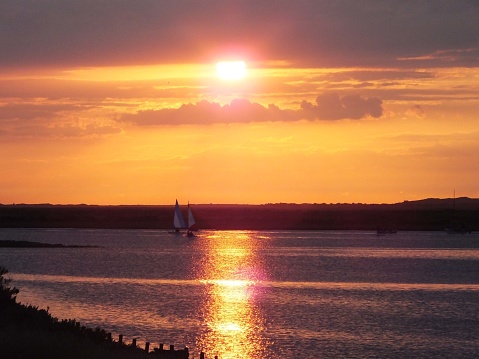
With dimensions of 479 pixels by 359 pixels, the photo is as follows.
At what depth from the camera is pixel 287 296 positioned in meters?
71.8

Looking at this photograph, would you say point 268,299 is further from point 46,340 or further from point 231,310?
point 46,340

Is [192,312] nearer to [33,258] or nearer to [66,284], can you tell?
[66,284]

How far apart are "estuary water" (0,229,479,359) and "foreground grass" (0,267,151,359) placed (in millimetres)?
6450

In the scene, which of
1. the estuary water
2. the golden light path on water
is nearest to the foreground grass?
the estuary water

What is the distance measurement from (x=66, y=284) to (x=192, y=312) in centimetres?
2305

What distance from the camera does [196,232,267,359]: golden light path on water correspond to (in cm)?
4527

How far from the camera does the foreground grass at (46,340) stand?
29.2m

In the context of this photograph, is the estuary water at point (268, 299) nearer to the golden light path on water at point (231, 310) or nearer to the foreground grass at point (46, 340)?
the golden light path on water at point (231, 310)

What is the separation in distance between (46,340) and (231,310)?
32228 mm

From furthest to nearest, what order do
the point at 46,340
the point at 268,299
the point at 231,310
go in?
the point at 268,299 < the point at 231,310 < the point at 46,340

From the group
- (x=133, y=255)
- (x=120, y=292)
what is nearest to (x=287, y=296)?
(x=120, y=292)

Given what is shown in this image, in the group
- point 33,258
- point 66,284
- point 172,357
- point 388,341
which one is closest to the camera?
point 172,357

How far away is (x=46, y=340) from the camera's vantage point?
3056 centimetres

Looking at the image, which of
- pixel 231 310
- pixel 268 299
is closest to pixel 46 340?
pixel 231 310
